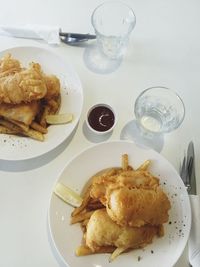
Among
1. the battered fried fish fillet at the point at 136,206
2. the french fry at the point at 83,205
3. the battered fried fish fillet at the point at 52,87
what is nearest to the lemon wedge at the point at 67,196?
the french fry at the point at 83,205

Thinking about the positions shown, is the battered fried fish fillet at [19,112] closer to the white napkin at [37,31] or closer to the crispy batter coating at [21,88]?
the crispy batter coating at [21,88]

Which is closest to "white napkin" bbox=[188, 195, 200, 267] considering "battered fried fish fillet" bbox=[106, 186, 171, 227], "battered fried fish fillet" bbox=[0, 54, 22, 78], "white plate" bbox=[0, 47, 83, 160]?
"battered fried fish fillet" bbox=[106, 186, 171, 227]

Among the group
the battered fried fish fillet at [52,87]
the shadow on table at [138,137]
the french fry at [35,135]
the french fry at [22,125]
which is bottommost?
the shadow on table at [138,137]

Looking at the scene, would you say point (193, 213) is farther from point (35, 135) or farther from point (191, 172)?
point (35, 135)

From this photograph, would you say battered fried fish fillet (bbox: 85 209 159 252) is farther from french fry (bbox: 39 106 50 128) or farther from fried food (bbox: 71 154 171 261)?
french fry (bbox: 39 106 50 128)

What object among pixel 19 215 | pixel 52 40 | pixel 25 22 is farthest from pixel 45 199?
pixel 25 22

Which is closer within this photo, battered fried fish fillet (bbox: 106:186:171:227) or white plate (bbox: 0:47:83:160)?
battered fried fish fillet (bbox: 106:186:171:227)
